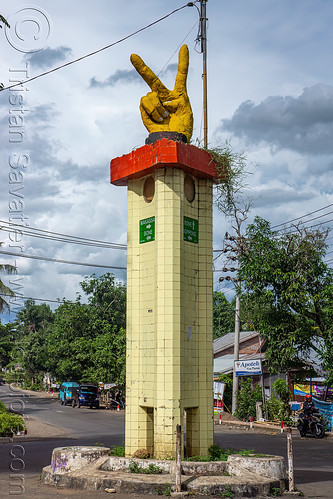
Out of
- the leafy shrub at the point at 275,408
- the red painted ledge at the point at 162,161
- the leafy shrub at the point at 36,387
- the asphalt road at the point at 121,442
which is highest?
the red painted ledge at the point at 162,161

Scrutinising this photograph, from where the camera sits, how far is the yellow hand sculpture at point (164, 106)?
14383mm

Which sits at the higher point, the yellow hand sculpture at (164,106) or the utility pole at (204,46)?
the utility pole at (204,46)

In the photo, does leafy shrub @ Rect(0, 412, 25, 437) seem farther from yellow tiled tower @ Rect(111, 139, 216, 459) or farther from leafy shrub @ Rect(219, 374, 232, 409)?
leafy shrub @ Rect(219, 374, 232, 409)

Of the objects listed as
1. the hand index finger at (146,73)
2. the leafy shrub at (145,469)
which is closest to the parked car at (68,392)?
the leafy shrub at (145,469)

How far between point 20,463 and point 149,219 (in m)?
7.74

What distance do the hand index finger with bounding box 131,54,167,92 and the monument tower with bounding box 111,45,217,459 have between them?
25mm

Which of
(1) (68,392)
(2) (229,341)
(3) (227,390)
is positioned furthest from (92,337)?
(3) (227,390)

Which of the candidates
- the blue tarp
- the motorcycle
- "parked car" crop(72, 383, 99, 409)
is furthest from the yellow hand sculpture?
"parked car" crop(72, 383, 99, 409)

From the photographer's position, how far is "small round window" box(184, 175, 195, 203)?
14.1m

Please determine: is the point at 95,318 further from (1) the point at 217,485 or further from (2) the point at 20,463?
(1) the point at 217,485

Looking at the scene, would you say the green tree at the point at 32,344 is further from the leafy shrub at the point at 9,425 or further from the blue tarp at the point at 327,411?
the blue tarp at the point at 327,411

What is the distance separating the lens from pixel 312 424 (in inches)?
1000

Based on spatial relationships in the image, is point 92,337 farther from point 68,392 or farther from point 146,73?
→ point 146,73

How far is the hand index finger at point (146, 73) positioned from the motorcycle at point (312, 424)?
57.3 feet
